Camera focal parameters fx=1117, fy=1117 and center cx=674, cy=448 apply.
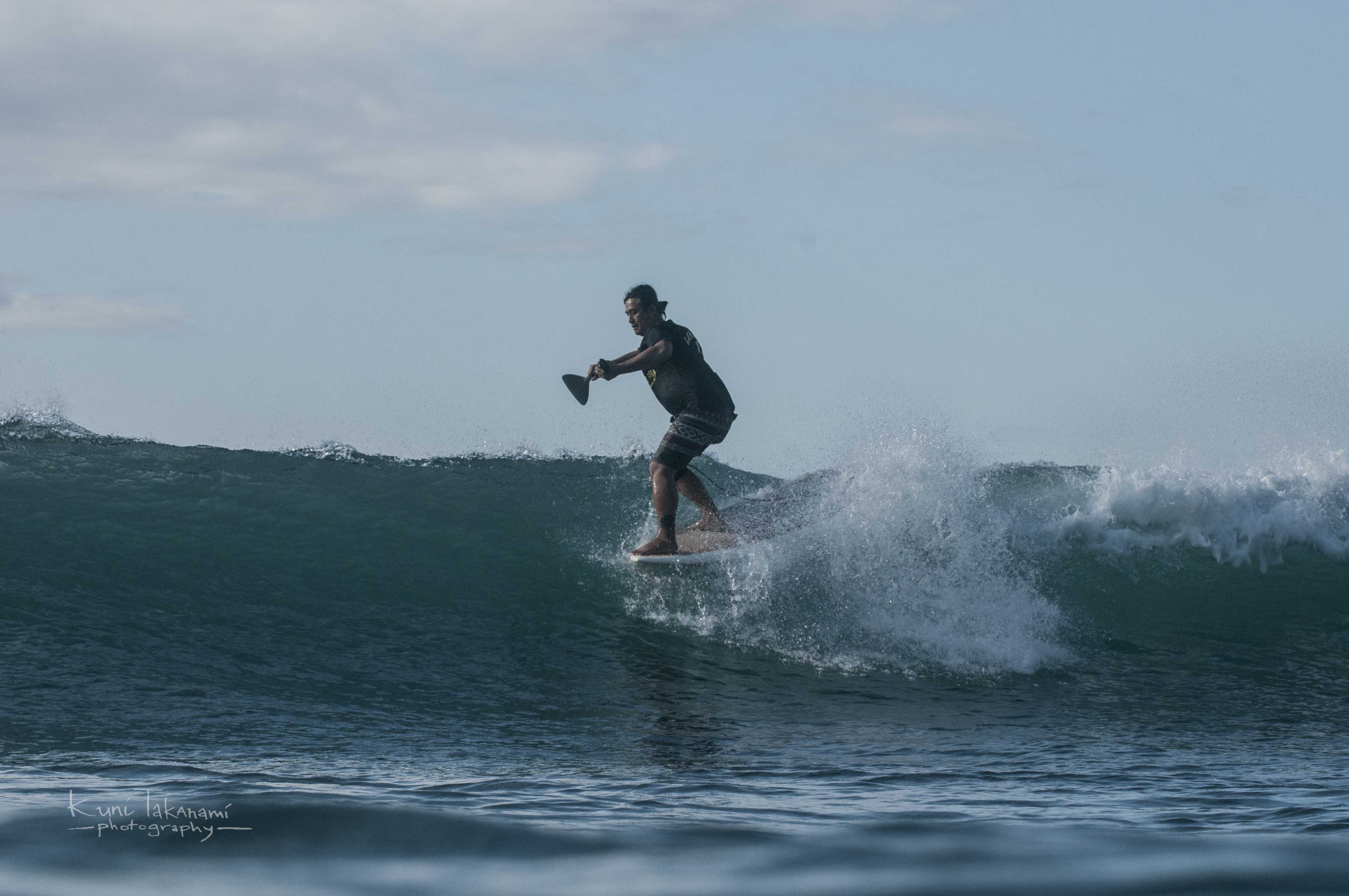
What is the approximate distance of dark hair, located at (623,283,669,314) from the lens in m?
7.21

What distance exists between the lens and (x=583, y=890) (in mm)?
2703

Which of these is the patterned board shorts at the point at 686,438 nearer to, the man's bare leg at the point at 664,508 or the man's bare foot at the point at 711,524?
the man's bare leg at the point at 664,508

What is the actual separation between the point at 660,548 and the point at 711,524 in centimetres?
47

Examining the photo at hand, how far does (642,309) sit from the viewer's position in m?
7.20

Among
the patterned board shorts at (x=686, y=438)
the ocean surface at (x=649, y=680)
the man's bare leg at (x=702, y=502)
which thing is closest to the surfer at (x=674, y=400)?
the patterned board shorts at (x=686, y=438)

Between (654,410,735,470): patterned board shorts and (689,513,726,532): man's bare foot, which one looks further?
(689,513,726,532): man's bare foot

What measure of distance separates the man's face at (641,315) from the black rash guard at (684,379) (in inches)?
1.8

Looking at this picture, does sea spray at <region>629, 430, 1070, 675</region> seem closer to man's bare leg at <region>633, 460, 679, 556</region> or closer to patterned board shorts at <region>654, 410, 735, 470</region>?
man's bare leg at <region>633, 460, 679, 556</region>

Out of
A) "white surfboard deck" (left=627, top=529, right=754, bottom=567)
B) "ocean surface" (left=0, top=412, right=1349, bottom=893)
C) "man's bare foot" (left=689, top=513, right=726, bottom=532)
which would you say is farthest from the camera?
"man's bare foot" (left=689, top=513, right=726, bottom=532)

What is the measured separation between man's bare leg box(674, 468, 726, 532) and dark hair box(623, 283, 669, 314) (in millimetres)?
1123

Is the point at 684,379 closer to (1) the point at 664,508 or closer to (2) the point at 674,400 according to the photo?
(2) the point at 674,400

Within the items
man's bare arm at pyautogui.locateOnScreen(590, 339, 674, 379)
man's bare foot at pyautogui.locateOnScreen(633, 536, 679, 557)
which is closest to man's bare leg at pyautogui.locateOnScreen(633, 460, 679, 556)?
man's bare foot at pyautogui.locateOnScreen(633, 536, 679, 557)

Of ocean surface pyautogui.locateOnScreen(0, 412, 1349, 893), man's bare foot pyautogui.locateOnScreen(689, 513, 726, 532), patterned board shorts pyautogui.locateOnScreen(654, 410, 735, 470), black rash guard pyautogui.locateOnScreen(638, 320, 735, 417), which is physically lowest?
ocean surface pyautogui.locateOnScreen(0, 412, 1349, 893)

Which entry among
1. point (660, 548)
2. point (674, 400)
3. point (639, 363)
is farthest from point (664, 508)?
point (639, 363)
